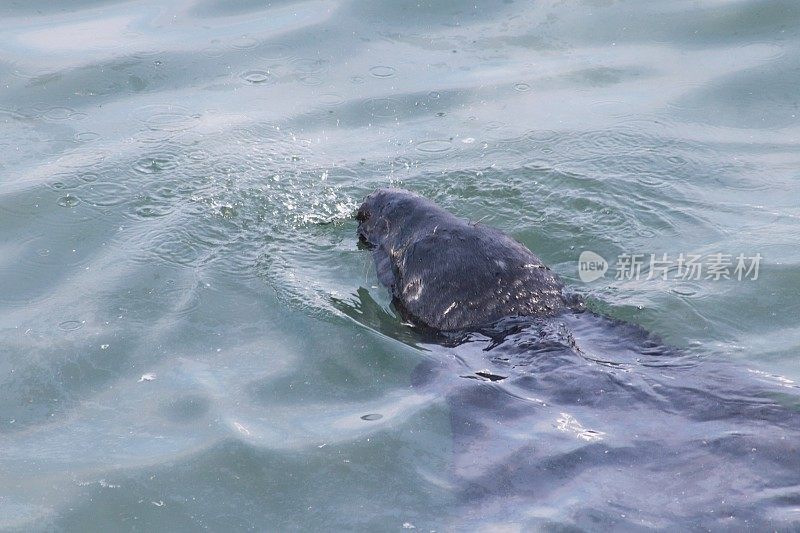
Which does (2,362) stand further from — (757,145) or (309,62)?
(757,145)

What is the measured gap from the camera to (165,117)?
9.53 metres

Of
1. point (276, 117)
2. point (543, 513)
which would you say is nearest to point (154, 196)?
point (276, 117)

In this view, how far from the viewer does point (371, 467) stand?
509cm

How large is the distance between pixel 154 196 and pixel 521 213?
9.31 ft

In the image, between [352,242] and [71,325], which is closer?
[71,325]

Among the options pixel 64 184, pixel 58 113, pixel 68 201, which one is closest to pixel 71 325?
pixel 68 201

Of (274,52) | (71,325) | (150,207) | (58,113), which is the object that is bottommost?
(71,325)

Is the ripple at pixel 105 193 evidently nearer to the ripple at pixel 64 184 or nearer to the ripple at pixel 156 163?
the ripple at pixel 64 184

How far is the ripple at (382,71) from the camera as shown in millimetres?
10270

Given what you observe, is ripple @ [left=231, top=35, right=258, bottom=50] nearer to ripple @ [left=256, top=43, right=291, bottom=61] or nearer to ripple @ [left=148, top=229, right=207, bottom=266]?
ripple @ [left=256, top=43, right=291, bottom=61]

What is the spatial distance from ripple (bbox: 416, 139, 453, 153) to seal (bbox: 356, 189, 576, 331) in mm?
2409

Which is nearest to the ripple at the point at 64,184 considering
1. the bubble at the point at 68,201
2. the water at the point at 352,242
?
the water at the point at 352,242

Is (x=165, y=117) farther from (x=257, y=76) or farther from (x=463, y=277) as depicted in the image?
(x=463, y=277)

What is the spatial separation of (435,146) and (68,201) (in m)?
3.02
